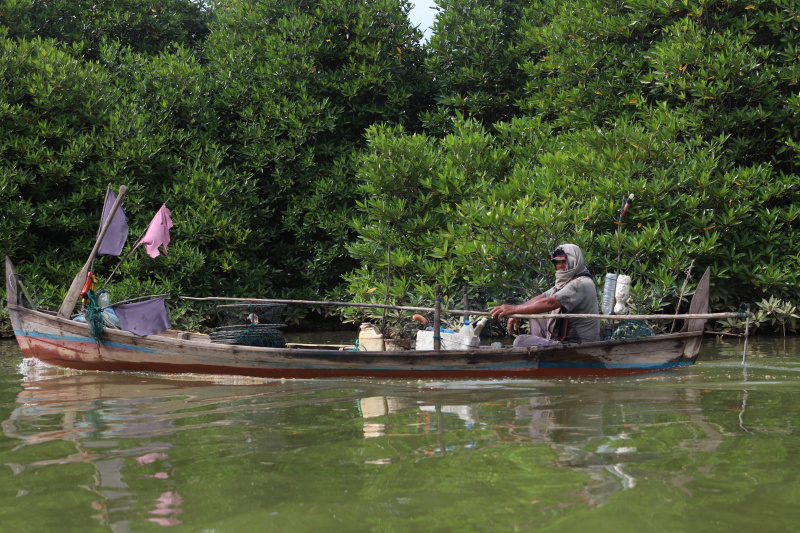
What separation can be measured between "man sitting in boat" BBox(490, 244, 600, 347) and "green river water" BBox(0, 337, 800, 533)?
99 cm

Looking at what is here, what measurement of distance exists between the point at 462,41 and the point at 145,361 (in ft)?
35.3

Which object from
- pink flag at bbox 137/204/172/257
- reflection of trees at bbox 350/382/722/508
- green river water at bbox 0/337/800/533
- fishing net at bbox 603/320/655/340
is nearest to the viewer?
green river water at bbox 0/337/800/533

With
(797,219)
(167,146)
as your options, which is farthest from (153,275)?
(797,219)

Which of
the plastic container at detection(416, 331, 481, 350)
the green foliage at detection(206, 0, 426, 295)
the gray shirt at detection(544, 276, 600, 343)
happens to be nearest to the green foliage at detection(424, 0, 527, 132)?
the green foliage at detection(206, 0, 426, 295)

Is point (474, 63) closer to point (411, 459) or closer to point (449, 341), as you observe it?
point (449, 341)

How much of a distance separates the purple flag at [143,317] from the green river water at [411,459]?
180 centimetres

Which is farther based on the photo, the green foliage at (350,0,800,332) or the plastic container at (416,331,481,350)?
the green foliage at (350,0,800,332)

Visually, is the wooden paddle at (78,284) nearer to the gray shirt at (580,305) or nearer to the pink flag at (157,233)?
the pink flag at (157,233)

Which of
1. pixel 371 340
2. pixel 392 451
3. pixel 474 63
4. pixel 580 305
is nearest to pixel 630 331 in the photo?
pixel 580 305

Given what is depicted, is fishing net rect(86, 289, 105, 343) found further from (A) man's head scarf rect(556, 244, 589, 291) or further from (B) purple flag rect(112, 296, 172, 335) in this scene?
(A) man's head scarf rect(556, 244, 589, 291)

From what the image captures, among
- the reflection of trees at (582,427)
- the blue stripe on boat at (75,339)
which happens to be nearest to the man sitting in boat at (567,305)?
the reflection of trees at (582,427)

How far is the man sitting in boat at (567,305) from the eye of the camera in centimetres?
765

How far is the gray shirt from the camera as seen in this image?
766 cm

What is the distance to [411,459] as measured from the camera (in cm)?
421
